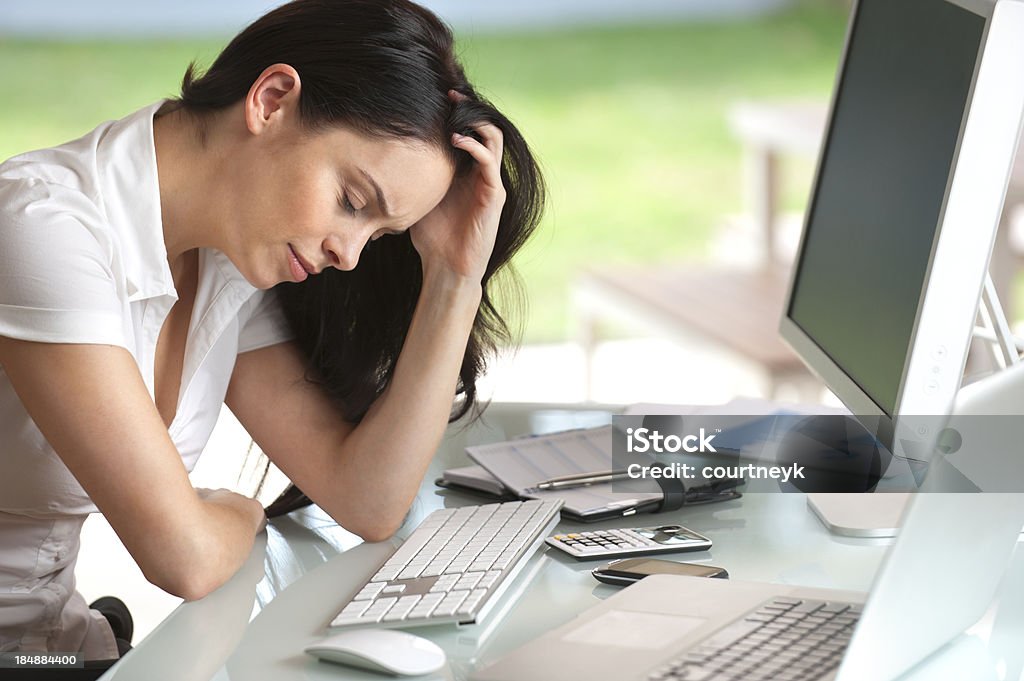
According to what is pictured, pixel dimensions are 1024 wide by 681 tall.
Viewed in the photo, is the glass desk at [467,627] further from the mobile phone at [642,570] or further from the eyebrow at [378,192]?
the eyebrow at [378,192]

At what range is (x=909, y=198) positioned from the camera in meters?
1.10

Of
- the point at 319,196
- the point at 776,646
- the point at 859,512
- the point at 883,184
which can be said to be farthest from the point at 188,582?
the point at 883,184

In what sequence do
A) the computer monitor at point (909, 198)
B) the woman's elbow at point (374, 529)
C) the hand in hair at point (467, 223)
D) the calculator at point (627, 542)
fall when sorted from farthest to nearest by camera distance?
the hand in hair at point (467, 223) → the woman's elbow at point (374, 529) → the calculator at point (627, 542) → the computer monitor at point (909, 198)

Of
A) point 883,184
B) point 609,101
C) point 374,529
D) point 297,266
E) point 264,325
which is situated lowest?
point 609,101

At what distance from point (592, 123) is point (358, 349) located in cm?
478

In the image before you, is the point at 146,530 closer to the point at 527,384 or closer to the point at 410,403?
the point at 410,403

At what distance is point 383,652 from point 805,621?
0.30m

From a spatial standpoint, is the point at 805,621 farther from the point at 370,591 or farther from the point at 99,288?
the point at 99,288

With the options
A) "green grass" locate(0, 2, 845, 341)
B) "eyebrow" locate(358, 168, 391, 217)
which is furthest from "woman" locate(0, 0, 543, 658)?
"green grass" locate(0, 2, 845, 341)

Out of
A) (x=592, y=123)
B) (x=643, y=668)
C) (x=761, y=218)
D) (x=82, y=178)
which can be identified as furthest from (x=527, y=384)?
(x=643, y=668)

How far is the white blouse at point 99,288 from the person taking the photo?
1048 millimetres

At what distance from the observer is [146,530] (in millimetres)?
1061

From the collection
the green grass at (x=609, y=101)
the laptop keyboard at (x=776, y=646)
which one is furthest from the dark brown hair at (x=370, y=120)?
the green grass at (x=609, y=101)

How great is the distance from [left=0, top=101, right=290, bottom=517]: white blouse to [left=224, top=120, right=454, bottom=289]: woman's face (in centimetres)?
9
